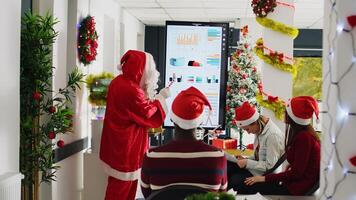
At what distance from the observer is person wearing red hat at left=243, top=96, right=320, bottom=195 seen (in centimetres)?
317

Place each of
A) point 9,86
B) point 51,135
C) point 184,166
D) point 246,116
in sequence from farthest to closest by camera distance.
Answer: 1. point 246,116
2. point 51,135
3. point 9,86
4. point 184,166

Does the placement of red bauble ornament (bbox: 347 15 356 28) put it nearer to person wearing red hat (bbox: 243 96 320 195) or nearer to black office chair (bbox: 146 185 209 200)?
black office chair (bbox: 146 185 209 200)

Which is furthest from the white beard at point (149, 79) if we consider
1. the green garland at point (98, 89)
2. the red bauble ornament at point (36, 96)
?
the red bauble ornament at point (36, 96)

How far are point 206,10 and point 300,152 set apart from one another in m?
6.13

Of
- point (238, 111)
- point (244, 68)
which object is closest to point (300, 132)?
point (238, 111)

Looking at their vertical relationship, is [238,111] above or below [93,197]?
above

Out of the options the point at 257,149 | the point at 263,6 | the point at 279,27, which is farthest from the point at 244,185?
the point at 263,6

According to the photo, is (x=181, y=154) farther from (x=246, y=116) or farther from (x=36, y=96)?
(x=246, y=116)

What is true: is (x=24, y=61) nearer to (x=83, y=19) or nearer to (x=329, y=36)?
(x=83, y=19)

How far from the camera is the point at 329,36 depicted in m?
1.96

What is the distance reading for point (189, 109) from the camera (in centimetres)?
257

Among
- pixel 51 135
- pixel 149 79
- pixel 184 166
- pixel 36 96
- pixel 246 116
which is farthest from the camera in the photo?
pixel 149 79

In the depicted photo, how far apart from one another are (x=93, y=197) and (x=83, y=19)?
1972 mm

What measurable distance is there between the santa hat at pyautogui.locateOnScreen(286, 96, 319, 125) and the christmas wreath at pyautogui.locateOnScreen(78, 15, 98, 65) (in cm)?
247
